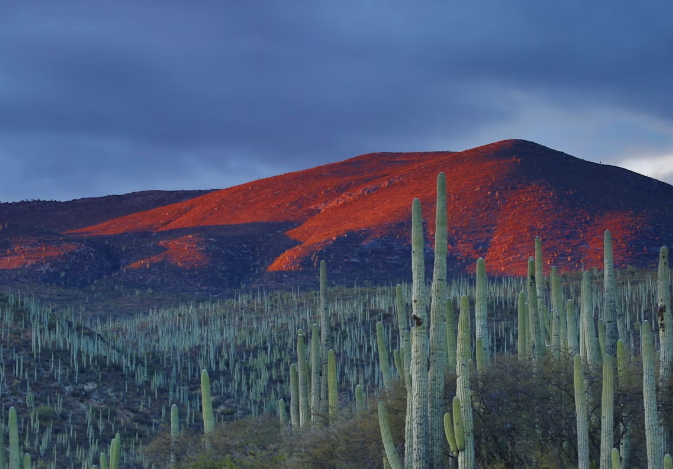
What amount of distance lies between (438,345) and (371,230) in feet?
199

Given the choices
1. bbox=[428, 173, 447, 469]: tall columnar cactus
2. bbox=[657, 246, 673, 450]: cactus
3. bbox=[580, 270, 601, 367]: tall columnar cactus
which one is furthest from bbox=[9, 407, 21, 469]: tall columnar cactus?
bbox=[657, 246, 673, 450]: cactus

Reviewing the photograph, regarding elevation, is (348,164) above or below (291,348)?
above

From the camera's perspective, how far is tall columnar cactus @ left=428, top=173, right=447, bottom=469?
15.2m

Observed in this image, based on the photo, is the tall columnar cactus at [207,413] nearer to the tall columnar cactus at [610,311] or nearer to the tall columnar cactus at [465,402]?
the tall columnar cactus at [465,402]

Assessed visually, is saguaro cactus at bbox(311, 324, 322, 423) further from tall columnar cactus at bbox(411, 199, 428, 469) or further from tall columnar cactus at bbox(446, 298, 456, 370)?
tall columnar cactus at bbox(411, 199, 428, 469)

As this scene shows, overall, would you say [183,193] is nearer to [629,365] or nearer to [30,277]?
[30,277]

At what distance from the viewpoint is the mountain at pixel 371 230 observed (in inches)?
2766

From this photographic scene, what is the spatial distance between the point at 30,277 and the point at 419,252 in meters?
62.7

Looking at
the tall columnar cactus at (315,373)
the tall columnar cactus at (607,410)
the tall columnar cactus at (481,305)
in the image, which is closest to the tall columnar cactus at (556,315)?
the tall columnar cactus at (481,305)

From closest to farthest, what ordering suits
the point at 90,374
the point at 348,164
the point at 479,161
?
the point at 90,374, the point at 479,161, the point at 348,164

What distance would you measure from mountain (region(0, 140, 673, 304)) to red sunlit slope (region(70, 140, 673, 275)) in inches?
6.2

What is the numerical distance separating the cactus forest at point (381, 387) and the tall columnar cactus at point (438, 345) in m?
0.03

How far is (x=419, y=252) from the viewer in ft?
49.5

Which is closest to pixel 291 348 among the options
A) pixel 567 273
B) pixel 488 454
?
pixel 567 273
